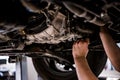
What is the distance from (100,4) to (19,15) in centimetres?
39

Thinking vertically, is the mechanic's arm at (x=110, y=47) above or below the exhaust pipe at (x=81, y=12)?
below

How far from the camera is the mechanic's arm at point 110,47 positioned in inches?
65.4

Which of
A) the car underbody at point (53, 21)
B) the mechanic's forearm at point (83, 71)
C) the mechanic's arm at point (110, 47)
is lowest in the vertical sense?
the mechanic's forearm at point (83, 71)

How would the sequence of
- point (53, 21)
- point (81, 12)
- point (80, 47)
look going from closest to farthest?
1. point (81, 12)
2. point (53, 21)
3. point (80, 47)

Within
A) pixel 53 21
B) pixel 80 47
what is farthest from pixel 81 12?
pixel 80 47

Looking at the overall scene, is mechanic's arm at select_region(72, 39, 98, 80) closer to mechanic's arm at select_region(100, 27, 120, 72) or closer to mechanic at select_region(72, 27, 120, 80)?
mechanic at select_region(72, 27, 120, 80)

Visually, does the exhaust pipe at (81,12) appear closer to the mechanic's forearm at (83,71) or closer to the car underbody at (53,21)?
the car underbody at (53,21)

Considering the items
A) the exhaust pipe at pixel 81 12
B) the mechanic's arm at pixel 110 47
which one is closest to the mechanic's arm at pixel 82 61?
the mechanic's arm at pixel 110 47

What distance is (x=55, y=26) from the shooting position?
150 cm

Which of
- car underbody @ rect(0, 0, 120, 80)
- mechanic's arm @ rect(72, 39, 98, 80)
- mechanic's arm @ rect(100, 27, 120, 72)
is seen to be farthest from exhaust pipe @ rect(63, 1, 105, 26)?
mechanic's arm @ rect(72, 39, 98, 80)

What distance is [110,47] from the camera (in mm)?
1752

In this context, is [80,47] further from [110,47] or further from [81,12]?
[81,12]

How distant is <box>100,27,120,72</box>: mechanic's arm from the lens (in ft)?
5.45

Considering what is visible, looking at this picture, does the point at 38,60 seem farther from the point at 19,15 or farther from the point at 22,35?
the point at 19,15
